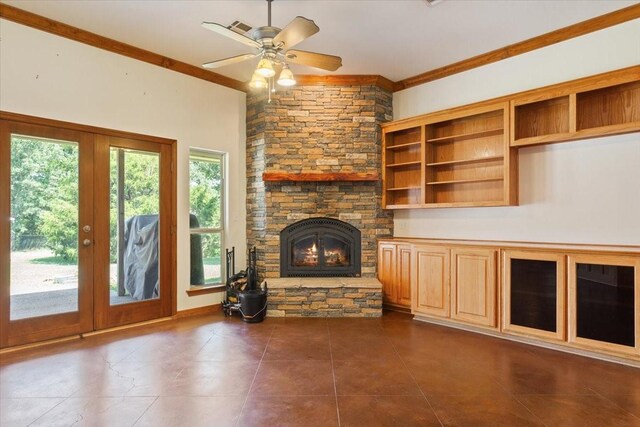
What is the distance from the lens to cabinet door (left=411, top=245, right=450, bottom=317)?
4.07 m

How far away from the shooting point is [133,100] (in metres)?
4.08

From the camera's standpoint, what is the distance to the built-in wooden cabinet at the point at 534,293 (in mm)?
3268

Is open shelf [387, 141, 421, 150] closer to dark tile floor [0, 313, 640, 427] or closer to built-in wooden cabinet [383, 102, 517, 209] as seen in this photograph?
built-in wooden cabinet [383, 102, 517, 209]

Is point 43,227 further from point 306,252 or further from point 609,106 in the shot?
point 609,106

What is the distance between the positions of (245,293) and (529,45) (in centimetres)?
438

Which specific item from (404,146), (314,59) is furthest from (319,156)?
(314,59)

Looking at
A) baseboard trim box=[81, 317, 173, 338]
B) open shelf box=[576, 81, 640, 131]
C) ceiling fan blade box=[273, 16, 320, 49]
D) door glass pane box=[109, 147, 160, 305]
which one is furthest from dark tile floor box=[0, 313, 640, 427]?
ceiling fan blade box=[273, 16, 320, 49]

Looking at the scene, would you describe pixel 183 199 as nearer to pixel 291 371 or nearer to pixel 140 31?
pixel 140 31

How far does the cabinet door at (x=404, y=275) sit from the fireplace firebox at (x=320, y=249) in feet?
1.90

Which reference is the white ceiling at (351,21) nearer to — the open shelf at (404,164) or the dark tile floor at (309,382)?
the open shelf at (404,164)

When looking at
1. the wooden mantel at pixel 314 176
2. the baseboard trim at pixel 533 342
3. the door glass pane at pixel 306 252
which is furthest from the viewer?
the door glass pane at pixel 306 252

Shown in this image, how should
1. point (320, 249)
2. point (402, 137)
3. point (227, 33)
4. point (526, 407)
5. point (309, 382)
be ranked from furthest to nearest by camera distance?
point (402, 137) → point (320, 249) → point (227, 33) → point (309, 382) → point (526, 407)

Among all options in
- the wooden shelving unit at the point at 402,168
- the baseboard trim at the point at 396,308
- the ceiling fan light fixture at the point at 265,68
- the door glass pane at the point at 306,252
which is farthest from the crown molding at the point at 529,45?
the baseboard trim at the point at 396,308

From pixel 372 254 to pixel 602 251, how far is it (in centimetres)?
254
